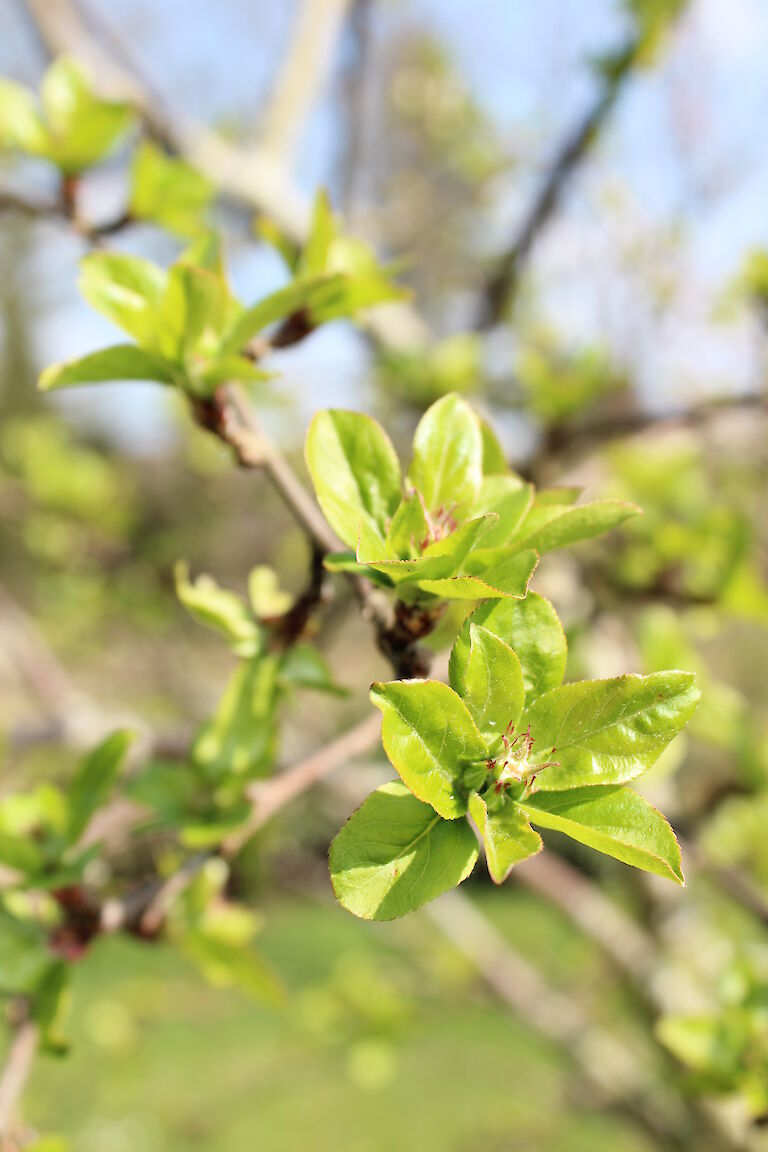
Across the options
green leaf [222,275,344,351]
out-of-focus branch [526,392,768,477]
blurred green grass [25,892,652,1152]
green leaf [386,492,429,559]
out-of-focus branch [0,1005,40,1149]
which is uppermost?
green leaf [222,275,344,351]

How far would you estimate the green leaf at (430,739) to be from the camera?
28cm

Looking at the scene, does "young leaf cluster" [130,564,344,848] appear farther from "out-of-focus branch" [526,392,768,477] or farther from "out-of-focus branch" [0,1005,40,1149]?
"out-of-focus branch" [526,392,768,477]

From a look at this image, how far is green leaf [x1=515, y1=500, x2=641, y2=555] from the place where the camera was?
33 cm

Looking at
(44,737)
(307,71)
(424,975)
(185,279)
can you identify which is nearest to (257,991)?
(44,737)

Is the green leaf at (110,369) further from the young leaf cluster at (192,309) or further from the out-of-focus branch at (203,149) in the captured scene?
the out-of-focus branch at (203,149)

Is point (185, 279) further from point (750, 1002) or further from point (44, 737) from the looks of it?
point (750, 1002)

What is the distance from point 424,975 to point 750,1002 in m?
2.98

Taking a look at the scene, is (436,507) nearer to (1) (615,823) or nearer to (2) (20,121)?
(1) (615,823)

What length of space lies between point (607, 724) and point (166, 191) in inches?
20.9

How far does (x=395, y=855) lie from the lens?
0.29 meters

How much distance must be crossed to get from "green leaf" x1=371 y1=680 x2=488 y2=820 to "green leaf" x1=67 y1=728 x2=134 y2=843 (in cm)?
24

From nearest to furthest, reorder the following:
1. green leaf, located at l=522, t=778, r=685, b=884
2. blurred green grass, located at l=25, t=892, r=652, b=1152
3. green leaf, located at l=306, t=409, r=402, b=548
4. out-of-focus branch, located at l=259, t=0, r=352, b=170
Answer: green leaf, located at l=522, t=778, r=685, b=884 → green leaf, located at l=306, t=409, r=402, b=548 → out-of-focus branch, located at l=259, t=0, r=352, b=170 → blurred green grass, located at l=25, t=892, r=652, b=1152

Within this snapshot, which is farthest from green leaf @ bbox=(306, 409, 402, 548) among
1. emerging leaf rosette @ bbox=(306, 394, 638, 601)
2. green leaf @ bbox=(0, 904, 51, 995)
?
green leaf @ bbox=(0, 904, 51, 995)

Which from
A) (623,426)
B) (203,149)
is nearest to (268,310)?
(623,426)
